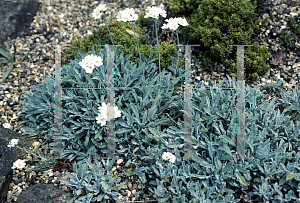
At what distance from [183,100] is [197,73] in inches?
31.6

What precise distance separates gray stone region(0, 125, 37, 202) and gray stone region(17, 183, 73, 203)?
223 mm

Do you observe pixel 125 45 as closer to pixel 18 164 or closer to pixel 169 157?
pixel 169 157

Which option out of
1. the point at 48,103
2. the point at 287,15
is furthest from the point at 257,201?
the point at 287,15

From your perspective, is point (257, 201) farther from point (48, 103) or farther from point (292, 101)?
point (48, 103)

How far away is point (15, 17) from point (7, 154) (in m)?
2.73

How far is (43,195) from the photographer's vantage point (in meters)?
2.65

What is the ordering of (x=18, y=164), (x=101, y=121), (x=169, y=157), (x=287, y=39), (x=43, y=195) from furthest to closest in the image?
(x=287, y=39), (x=18, y=164), (x=43, y=195), (x=169, y=157), (x=101, y=121)

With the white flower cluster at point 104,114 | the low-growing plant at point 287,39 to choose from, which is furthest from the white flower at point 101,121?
the low-growing plant at point 287,39

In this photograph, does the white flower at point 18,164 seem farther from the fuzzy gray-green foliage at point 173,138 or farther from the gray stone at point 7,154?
the fuzzy gray-green foliage at point 173,138

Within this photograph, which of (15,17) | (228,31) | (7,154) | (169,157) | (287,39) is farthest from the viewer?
(15,17)

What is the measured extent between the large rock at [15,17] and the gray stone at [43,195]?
2804mm

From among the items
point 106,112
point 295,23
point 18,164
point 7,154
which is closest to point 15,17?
point 7,154

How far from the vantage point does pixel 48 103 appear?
3191 mm

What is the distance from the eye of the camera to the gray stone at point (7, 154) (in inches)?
109
